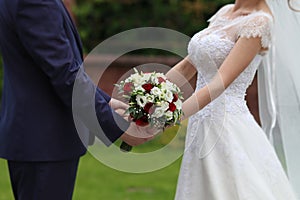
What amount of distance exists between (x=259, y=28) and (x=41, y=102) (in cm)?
117

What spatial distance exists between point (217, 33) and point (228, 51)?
14cm

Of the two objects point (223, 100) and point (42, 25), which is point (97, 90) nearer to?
point (42, 25)

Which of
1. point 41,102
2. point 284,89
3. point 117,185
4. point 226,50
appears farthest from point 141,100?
point 117,185

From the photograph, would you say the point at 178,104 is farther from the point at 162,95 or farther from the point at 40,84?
the point at 40,84

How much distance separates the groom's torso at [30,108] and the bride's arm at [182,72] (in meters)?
0.78

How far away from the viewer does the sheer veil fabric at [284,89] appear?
377cm

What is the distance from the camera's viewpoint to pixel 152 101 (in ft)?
10.6

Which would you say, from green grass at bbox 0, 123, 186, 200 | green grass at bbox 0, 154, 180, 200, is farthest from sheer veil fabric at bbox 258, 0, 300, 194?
green grass at bbox 0, 154, 180, 200

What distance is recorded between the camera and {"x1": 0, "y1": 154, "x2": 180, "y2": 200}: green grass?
611cm

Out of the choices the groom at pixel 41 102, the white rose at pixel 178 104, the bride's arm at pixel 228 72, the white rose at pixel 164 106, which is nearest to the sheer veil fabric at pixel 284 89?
the bride's arm at pixel 228 72

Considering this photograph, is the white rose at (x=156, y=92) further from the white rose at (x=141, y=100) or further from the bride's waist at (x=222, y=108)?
the bride's waist at (x=222, y=108)

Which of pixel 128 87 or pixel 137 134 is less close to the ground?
pixel 128 87

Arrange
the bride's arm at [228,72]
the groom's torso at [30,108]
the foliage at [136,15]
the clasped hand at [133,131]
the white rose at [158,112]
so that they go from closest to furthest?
the groom's torso at [30,108], the white rose at [158,112], the clasped hand at [133,131], the bride's arm at [228,72], the foliage at [136,15]

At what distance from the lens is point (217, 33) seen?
3.68 metres
